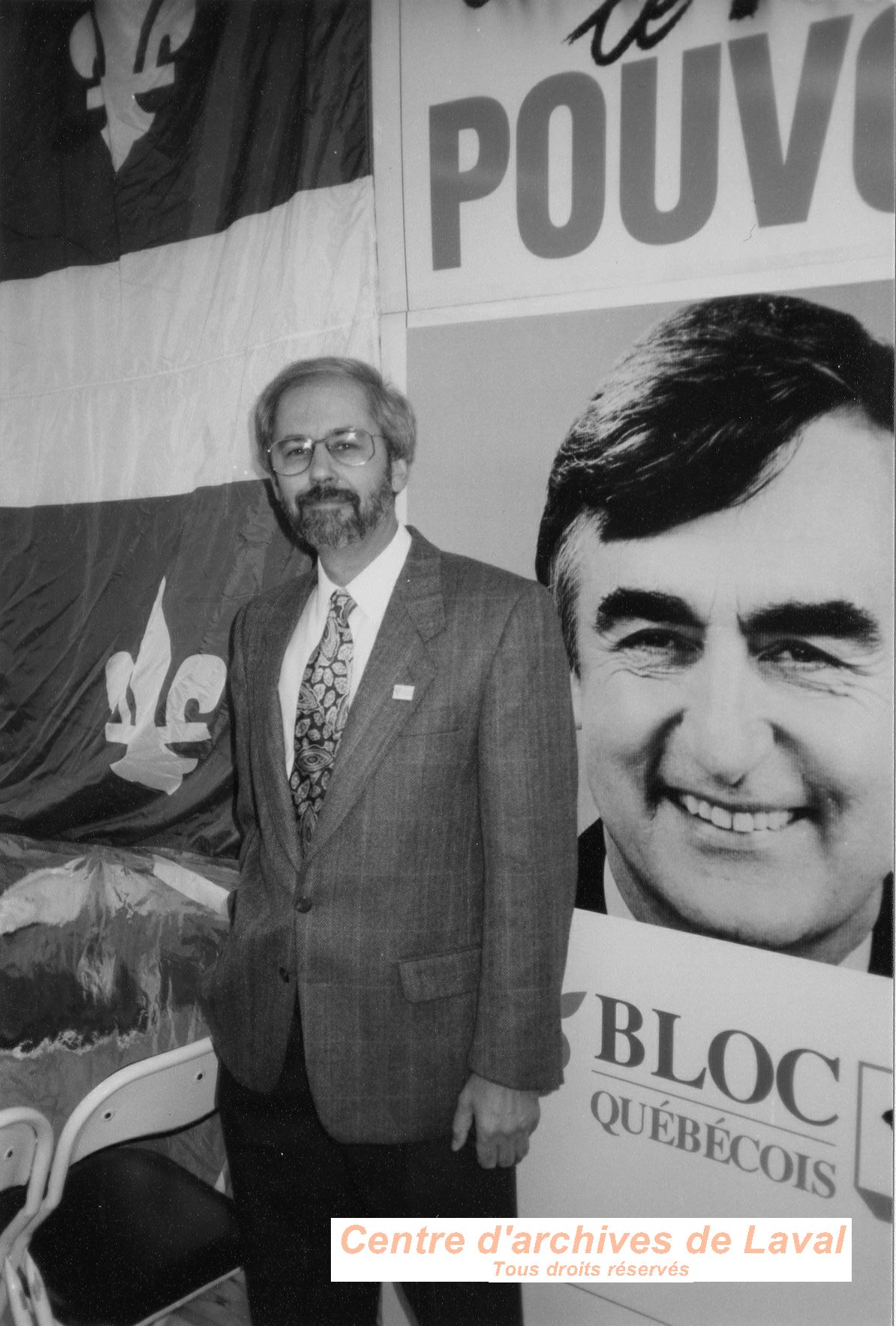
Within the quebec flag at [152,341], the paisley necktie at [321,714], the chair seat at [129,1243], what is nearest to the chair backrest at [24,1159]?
the chair seat at [129,1243]

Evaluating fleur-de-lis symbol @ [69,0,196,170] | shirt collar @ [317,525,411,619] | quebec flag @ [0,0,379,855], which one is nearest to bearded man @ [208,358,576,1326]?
shirt collar @ [317,525,411,619]

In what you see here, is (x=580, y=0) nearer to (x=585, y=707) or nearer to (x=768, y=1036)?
(x=585, y=707)

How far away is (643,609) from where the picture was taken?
1.38m

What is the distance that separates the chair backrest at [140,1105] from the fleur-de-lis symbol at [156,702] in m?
0.61

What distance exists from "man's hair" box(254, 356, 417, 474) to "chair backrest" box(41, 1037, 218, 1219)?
2.79 ft

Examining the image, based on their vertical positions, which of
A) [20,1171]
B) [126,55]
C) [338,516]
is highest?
[126,55]

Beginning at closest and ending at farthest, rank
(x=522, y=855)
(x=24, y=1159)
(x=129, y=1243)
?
(x=522, y=855)
(x=24, y=1159)
(x=129, y=1243)

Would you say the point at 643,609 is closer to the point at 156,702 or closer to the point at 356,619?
the point at 356,619

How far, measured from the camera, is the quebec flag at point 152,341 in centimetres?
162

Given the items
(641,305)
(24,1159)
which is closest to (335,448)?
(641,305)

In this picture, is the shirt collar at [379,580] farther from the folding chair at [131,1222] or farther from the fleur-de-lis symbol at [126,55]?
the fleur-de-lis symbol at [126,55]

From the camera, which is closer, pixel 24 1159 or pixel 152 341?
pixel 24 1159

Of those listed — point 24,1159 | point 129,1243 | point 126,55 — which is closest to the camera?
point 24,1159

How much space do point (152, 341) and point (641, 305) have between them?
0.97m
